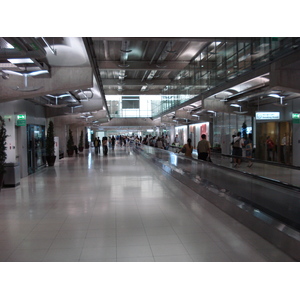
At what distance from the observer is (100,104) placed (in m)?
23.4

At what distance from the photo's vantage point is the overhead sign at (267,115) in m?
11.4

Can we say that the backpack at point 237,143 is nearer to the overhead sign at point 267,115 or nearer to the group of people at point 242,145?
the group of people at point 242,145

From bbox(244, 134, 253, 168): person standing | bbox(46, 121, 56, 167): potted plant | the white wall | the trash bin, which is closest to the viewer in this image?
the trash bin

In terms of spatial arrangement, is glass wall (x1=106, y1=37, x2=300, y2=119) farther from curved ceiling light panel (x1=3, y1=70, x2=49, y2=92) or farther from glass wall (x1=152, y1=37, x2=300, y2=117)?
curved ceiling light panel (x1=3, y1=70, x2=49, y2=92)

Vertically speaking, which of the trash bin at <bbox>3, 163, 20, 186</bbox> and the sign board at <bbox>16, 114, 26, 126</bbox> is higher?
the sign board at <bbox>16, 114, 26, 126</bbox>

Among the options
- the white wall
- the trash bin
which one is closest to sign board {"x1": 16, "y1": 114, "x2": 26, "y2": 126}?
the white wall

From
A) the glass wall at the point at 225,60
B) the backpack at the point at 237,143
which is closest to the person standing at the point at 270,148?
the glass wall at the point at 225,60

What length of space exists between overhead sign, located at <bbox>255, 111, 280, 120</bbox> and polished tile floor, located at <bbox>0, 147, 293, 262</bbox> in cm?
426

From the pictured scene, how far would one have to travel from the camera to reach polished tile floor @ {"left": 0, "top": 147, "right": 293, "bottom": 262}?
473 cm

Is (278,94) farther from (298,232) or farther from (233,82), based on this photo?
(298,232)

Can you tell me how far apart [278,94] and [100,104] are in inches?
579

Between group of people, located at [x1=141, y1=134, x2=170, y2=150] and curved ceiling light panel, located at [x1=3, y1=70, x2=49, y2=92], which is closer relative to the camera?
curved ceiling light panel, located at [x1=3, y1=70, x2=49, y2=92]
